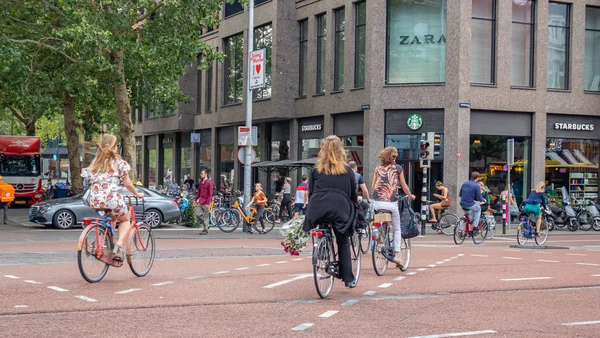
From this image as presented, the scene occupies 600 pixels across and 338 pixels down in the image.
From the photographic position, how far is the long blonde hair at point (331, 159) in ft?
31.3

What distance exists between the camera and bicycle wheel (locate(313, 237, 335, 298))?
30.3 ft

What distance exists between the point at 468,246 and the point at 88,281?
1210 centimetres

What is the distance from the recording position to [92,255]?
34.0ft

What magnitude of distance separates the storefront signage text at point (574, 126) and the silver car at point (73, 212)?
52.1 feet

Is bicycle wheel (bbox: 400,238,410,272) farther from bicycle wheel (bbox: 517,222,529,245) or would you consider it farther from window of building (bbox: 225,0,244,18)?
window of building (bbox: 225,0,244,18)

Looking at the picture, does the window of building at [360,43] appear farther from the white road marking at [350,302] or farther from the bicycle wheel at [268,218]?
the white road marking at [350,302]

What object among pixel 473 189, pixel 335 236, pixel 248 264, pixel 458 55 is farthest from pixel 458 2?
pixel 335 236

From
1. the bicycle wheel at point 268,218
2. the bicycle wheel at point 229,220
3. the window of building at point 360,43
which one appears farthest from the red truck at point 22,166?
the bicycle wheel at point 229,220

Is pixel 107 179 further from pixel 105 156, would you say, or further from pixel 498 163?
pixel 498 163

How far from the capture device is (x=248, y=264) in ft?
45.2

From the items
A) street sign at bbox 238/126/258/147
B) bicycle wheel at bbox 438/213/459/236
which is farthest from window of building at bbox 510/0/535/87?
street sign at bbox 238/126/258/147

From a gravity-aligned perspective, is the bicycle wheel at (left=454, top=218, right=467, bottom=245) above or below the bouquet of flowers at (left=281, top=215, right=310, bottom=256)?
below

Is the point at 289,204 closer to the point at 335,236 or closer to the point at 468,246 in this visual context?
the point at 468,246

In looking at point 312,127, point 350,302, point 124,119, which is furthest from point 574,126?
point 350,302
